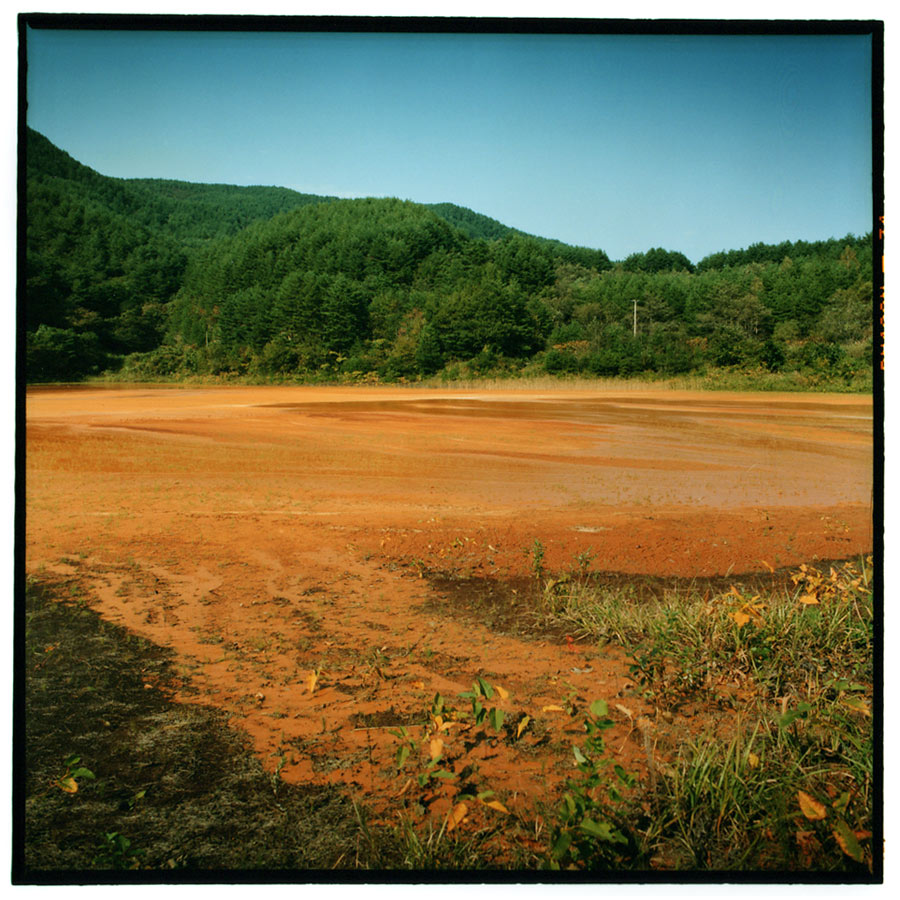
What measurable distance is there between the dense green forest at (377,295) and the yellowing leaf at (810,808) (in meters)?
1.23

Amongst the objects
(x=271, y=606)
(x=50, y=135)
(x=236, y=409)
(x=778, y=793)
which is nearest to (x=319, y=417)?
(x=236, y=409)

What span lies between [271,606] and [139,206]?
4.84ft

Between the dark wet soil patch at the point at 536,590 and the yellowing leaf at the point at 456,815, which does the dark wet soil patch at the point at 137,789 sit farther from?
the dark wet soil patch at the point at 536,590

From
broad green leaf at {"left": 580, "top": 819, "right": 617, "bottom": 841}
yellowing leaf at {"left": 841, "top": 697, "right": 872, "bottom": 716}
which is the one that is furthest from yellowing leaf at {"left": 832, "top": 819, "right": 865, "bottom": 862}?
broad green leaf at {"left": 580, "top": 819, "right": 617, "bottom": 841}

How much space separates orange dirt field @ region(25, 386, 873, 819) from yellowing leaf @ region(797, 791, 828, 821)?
1.30 ft

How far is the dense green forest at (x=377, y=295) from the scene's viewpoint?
7.61ft

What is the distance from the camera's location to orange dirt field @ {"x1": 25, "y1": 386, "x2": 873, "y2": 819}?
211 cm

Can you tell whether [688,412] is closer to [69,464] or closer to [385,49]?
[385,49]

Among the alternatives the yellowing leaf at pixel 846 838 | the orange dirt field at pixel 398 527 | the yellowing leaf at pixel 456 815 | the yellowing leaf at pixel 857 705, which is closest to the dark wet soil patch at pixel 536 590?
the orange dirt field at pixel 398 527

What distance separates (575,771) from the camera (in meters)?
1.93

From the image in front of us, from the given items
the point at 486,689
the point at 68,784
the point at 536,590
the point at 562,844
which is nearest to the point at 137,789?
the point at 68,784

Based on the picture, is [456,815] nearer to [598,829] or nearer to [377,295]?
[598,829]

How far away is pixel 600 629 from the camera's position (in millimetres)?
2391

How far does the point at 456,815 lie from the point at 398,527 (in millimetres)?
1484
